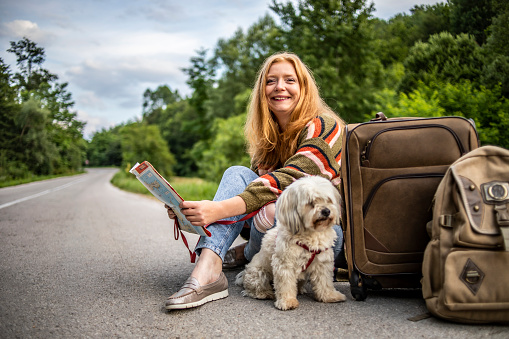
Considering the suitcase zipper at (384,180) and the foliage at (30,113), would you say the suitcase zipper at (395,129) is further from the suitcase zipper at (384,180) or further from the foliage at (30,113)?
the foliage at (30,113)

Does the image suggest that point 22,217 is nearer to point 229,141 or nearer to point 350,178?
point 350,178

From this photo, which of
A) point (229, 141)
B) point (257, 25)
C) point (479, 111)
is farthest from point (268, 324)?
point (257, 25)

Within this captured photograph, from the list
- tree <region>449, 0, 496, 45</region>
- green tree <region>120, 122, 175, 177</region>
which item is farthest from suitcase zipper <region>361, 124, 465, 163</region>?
green tree <region>120, 122, 175, 177</region>

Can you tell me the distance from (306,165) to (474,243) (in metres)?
1.08

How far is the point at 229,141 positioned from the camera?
19.4 m

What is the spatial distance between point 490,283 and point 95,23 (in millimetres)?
6590

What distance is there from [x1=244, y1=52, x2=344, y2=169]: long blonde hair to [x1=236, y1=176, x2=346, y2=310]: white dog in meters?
0.62

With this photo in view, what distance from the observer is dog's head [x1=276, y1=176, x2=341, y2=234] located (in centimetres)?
220

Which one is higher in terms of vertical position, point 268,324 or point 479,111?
point 479,111

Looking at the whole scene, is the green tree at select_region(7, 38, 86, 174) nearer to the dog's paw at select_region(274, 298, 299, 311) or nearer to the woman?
the woman

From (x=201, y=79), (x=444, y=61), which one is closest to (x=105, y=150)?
(x=201, y=79)

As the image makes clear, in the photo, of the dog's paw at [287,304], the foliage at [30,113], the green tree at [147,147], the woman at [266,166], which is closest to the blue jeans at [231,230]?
the woman at [266,166]

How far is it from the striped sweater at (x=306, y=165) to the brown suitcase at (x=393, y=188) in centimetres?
21

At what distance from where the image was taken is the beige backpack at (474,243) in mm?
1811
